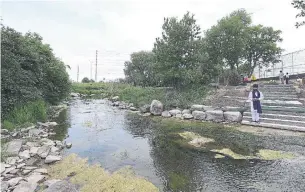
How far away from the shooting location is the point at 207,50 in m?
23.4

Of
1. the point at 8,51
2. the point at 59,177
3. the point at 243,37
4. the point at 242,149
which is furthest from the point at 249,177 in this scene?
the point at 243,37

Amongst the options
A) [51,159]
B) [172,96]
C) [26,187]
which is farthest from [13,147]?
[172,96]

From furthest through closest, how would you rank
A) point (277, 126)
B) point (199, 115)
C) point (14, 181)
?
point (199, 115), point (277, 126), point (14, 181)

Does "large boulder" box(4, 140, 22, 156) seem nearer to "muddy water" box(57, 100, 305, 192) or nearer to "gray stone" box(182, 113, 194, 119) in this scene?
"muddy water" box(57, 100, 305, 192)

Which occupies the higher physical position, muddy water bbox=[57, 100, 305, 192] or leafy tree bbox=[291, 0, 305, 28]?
leafy tree bbox=[291, 0, 305, 28]

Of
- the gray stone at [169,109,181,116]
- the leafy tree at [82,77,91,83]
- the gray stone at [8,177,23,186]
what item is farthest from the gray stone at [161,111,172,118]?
the leafy tree at [82,77,91,83]

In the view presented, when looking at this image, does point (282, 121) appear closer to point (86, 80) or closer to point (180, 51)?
point (180, 51)

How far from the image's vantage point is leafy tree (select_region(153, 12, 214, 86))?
19750 millimetres

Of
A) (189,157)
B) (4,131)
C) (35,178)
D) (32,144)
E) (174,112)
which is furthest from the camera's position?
(174,112)

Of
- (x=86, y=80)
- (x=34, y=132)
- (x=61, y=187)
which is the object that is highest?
(x=86, y=80)

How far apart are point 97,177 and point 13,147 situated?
140 inches

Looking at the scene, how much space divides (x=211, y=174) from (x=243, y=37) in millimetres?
20880

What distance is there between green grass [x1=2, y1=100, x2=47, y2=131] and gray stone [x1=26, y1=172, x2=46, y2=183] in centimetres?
464

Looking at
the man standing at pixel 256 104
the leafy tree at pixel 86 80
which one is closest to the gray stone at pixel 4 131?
the man standing at pixel 256 104
